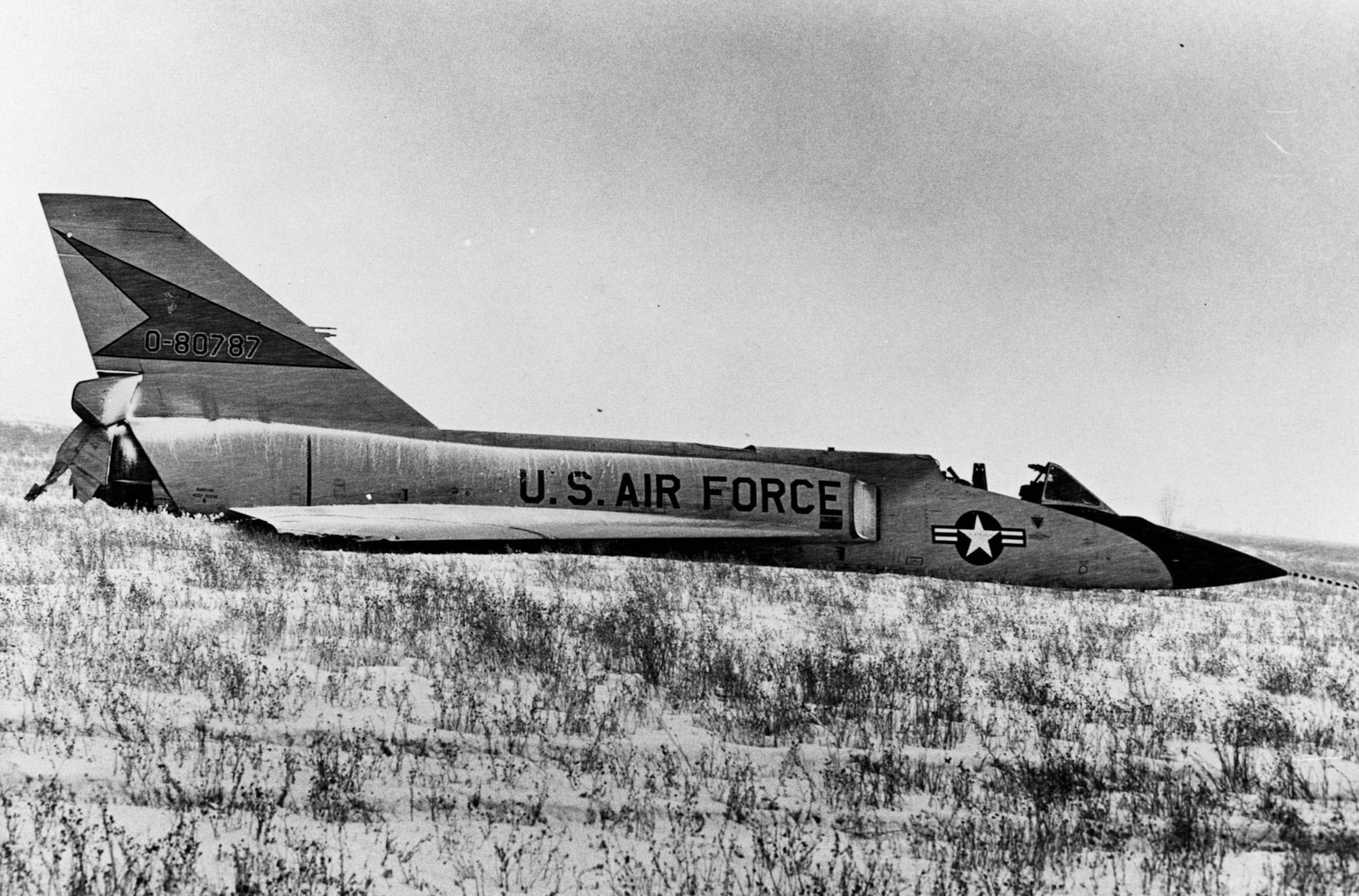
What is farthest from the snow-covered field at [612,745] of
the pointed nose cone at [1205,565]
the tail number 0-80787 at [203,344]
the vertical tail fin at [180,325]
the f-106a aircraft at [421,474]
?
the pointed nose cone at [1205,565]

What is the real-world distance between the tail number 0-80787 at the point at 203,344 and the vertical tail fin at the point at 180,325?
1 centimetres

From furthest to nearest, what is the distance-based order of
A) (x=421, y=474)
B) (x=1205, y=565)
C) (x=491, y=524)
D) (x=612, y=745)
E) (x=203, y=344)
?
1. (x=1205, y=565)
2. (x=421, y=474)
3. (x=203, y=344)
4. (x=491, y=524)
5. (x=612, y=745)

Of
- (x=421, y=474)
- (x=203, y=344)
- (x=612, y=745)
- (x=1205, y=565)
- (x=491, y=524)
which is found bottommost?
(x=612, y=745)

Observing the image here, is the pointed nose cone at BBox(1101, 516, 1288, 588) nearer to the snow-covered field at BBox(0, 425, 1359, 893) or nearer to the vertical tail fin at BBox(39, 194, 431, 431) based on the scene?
the snow-covered field at BBox(0, 425, 1359, 893)

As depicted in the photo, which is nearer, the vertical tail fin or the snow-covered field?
the snow-covered field

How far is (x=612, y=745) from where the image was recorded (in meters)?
5.38

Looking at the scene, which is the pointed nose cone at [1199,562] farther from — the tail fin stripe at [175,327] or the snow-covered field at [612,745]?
the tail fin stripe at [175,327]

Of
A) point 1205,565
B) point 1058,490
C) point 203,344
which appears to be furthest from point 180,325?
point 1205,565

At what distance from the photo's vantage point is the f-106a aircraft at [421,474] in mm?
13078

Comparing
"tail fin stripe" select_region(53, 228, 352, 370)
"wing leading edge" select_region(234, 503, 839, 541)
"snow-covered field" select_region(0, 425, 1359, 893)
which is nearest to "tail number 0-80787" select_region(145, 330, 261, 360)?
"tail fin stripe" select_region(53, 228, 352, 370)

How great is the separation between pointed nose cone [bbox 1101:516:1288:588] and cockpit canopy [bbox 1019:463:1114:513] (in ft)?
2.10

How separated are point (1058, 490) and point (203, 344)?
14032 millimetres

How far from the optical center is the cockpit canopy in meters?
15.7

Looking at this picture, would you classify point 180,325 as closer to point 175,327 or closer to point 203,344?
point 175,327
